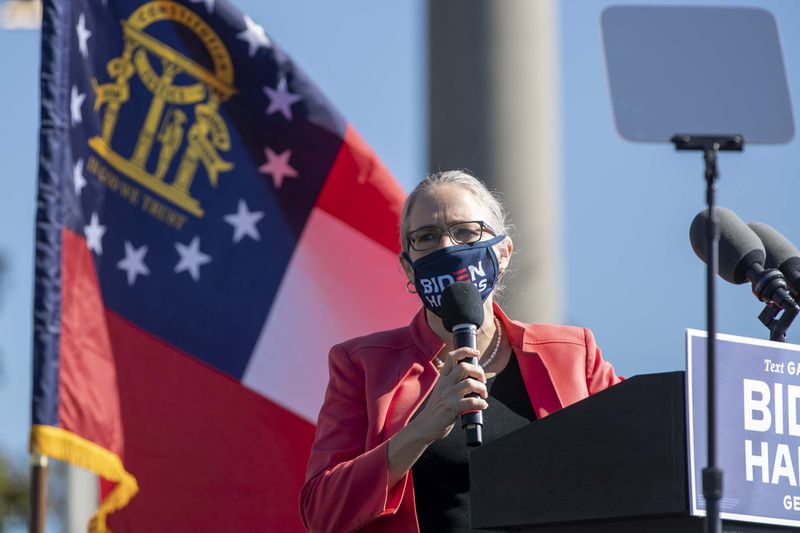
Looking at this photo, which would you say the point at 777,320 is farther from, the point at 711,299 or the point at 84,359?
the point at 84,359

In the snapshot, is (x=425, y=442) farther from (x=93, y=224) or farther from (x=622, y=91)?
(x=93, y=224)

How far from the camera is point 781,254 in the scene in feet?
12.5

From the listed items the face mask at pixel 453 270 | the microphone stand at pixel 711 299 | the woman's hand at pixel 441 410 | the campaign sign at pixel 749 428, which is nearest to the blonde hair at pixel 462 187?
the face mask at pixel 453 270

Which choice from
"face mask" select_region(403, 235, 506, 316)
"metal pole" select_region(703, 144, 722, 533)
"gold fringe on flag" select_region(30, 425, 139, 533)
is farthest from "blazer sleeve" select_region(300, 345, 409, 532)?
"gold fringe on flag" select_region(30, 425, 139, 533)

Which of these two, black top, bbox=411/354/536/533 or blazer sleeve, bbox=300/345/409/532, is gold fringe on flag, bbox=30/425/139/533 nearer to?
blazer sleeve, bbox=300/345/409/532

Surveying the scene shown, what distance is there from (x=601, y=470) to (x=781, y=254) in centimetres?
79

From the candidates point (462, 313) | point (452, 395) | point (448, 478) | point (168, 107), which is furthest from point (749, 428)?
point (168, 107)

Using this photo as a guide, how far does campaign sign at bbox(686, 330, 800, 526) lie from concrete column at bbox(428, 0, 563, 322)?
4.21 metres

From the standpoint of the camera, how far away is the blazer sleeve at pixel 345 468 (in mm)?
4004

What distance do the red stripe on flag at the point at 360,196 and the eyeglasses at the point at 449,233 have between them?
3559mm

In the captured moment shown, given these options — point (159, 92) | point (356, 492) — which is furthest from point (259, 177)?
point (356, 492)

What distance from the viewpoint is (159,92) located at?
754 cm

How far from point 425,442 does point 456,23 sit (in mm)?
4351

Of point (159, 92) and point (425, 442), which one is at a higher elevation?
point (159, 92)
